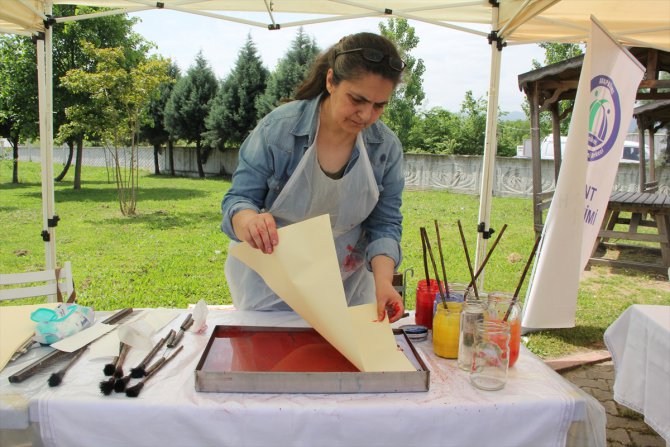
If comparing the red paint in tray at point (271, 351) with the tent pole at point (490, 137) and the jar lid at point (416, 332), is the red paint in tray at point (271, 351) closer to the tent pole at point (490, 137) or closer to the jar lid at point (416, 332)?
the jar lid at point (416, 332)

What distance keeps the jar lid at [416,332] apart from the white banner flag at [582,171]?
1485mm

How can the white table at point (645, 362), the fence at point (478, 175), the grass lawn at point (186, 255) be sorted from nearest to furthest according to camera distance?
the white table at point (645, 362), the grass lawn at point (186, 255), the fence at point (478, 175)

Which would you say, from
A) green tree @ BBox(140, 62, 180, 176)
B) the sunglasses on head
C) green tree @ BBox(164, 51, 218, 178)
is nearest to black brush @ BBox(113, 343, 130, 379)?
the sunglasses on head

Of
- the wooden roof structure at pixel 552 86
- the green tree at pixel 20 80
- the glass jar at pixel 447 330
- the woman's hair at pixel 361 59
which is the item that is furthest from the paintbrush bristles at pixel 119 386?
the green tree at pixel 20 80

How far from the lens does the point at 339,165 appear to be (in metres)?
1.54

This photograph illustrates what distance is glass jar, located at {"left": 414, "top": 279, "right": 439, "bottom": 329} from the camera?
147 centimetres

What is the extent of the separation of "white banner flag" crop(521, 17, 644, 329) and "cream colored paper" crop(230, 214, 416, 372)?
5.88ft

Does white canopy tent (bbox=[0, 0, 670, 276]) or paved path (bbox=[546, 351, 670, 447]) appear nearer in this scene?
paved path (bbox=[546, 351, 670, 447])

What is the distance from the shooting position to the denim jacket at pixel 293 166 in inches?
56.9

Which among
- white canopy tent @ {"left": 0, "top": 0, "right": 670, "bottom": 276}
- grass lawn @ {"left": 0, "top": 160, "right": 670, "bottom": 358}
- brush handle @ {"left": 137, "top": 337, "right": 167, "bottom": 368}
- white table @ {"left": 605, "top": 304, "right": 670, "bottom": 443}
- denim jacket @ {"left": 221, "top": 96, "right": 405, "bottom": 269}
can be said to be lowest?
grass lawn @ {"left": 0, "top": 160, "right": 670, "bottom": 358}

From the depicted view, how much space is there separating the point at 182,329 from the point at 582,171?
219cm

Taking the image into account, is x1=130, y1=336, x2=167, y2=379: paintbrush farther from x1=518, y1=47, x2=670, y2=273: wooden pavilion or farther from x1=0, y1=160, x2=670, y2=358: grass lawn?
x1=518, y1=47, x2=670, y2=273: wooden pavilion

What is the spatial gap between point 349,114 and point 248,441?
83cm

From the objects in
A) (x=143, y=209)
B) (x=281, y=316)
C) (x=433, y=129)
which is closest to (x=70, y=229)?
(x=143, y=209)
